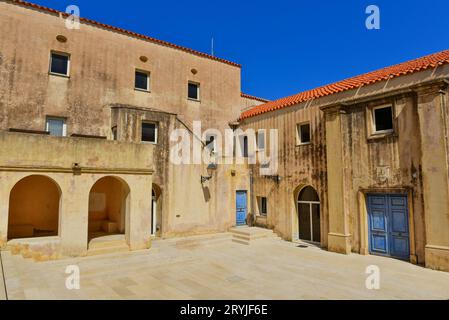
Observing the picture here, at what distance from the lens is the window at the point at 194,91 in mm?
18766

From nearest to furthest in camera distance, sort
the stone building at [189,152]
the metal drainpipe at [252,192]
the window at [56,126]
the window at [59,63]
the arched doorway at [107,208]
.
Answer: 1. the stone building at [189,152]
2. the window at [56,126]
3. the window at [59,63]
4. the arched doorway at [107,208]
5. the metal drainpipe at [252,192]

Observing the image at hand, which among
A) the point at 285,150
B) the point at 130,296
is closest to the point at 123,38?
the point at 285,150

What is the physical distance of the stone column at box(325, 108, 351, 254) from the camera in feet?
42.7

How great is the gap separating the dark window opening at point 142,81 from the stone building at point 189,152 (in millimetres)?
78

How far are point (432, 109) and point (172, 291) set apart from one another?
11.0m

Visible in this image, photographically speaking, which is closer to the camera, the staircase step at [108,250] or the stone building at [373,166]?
the stone building at [373,166]

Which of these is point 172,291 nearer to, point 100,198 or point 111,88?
point 100,198

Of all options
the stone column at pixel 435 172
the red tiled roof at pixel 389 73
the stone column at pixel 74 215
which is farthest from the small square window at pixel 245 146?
the stone column at pixel 74 215

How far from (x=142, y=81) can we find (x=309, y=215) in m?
12.1

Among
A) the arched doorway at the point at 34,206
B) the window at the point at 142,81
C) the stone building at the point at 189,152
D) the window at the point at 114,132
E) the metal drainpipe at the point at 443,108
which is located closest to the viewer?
the metal drainpipe at the point at 443,108

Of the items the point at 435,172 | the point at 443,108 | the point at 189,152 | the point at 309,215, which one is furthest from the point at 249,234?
the point at 443,108

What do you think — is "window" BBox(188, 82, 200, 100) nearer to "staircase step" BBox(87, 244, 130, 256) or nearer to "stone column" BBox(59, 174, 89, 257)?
"stone column" BBox(59, 174, 89, 257)

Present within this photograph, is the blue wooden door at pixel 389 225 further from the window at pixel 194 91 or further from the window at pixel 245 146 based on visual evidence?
the window at pixel 194 91

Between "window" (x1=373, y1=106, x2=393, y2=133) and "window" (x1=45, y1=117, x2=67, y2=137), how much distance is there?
1453cm
